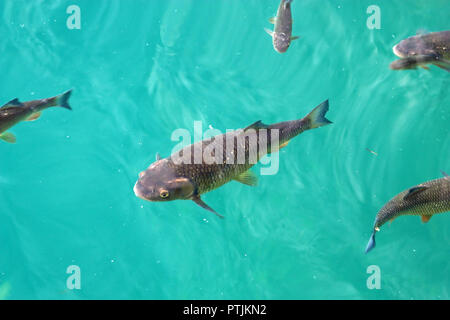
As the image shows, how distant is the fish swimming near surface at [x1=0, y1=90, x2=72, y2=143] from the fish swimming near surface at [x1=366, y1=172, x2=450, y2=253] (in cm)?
320

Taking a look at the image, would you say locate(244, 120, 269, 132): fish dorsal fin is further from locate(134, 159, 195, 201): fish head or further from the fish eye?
the fish eye

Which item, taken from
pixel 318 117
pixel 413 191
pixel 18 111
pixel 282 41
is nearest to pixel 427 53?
pixel 318 117

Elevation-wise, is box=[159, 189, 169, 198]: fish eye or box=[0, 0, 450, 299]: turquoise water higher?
box=[0, 0, 450, 299]: turquoise water

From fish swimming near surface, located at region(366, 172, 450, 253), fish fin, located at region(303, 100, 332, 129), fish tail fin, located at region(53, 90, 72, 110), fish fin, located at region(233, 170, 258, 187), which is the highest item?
fish tail fin, located at region(53, 90, 72, 110)

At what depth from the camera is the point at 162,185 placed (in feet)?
9.11

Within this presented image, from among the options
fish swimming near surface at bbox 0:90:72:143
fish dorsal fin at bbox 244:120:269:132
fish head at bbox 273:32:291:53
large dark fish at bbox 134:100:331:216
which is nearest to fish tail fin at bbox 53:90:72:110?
fish swimming near surface at bbox 0:90:72:143

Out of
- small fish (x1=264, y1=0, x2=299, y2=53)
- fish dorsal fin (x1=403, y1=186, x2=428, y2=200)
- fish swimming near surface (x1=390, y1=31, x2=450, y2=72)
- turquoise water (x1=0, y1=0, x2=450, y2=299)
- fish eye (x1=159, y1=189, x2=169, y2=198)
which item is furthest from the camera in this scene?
turquoise water (x1=0, y1=0, x2=450, y2=299)

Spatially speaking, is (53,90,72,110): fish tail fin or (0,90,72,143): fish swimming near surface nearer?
(0,90,72,143): fish swimming near surface

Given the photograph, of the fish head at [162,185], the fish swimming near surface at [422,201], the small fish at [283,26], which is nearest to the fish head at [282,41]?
the small fish at [283,26]

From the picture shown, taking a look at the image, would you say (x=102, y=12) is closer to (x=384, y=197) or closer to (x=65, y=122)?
(x=65, y=122)

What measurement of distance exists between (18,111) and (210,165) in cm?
195

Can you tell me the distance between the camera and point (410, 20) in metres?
5.83

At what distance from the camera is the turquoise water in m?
5.62
